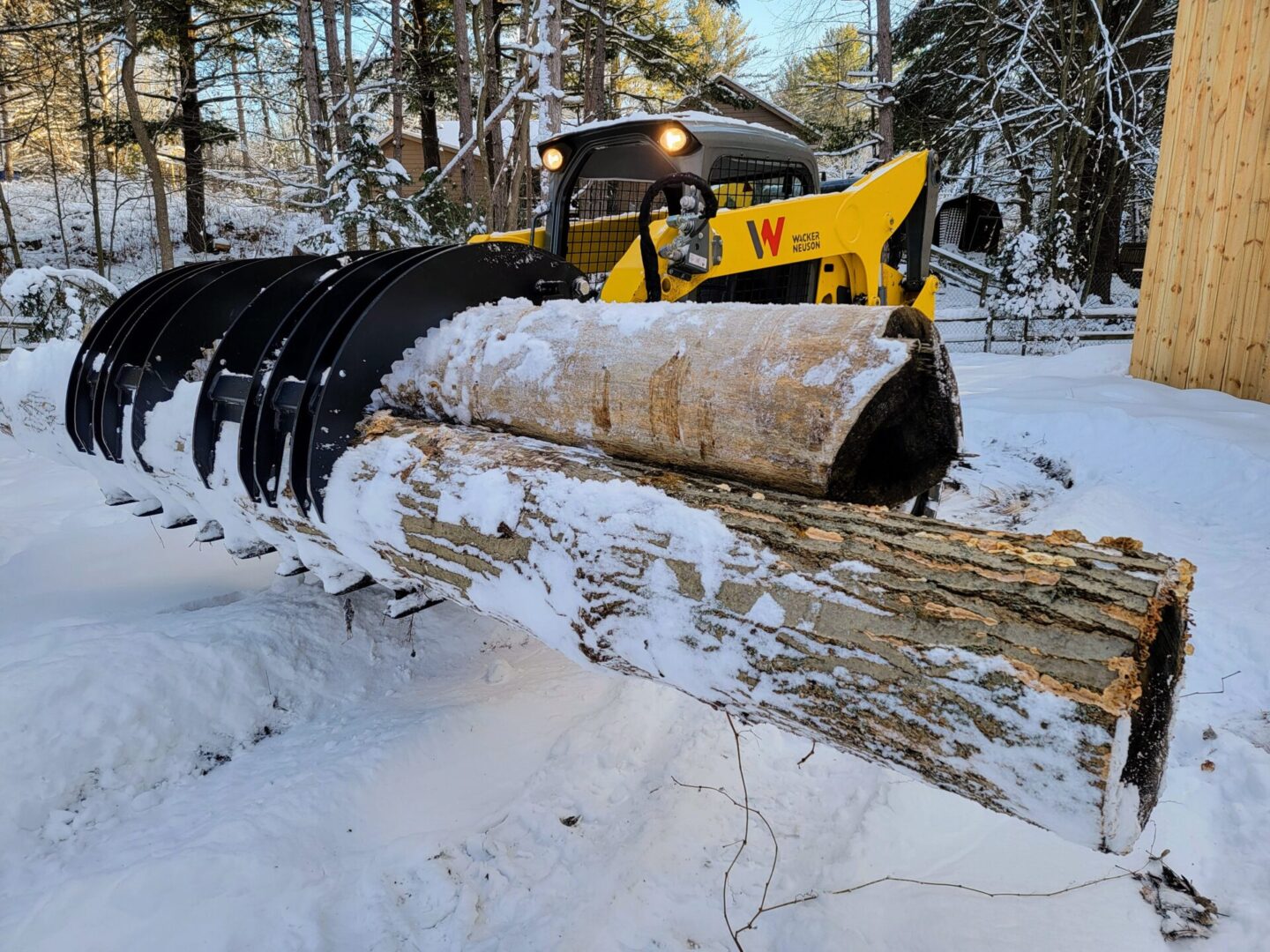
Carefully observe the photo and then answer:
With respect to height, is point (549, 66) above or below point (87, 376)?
above

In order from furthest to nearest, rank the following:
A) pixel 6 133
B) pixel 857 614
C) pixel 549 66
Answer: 1. pixel 6 133
2. pixel 549 66
3. pixel 857 614

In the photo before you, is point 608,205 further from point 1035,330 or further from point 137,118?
point 137,118

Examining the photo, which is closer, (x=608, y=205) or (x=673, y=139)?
(x=673, y=139)

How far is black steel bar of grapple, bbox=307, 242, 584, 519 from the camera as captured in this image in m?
2.15

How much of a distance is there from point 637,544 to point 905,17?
2065 centimetres

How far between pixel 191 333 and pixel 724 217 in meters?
2.41

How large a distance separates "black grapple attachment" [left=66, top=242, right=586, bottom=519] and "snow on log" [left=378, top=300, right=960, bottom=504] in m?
0.29

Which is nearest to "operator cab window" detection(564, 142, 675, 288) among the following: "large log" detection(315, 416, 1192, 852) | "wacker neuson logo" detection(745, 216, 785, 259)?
"wacker neuson logo" detection(745, 216, 785, 259)

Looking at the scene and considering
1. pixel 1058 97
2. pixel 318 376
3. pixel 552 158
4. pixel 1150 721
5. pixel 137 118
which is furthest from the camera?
pixel 137 118

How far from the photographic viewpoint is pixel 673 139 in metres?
3.81

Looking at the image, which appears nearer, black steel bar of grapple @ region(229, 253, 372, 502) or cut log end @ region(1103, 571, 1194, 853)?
cut log end @ region(1103, 571, 1194, 853)

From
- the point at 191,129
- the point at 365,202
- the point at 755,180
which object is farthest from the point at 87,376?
the point at 191,129

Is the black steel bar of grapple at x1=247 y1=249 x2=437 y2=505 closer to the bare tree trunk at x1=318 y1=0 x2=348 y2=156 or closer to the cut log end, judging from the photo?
the cut log end

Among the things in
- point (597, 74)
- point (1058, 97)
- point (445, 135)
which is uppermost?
point (445, 135)
